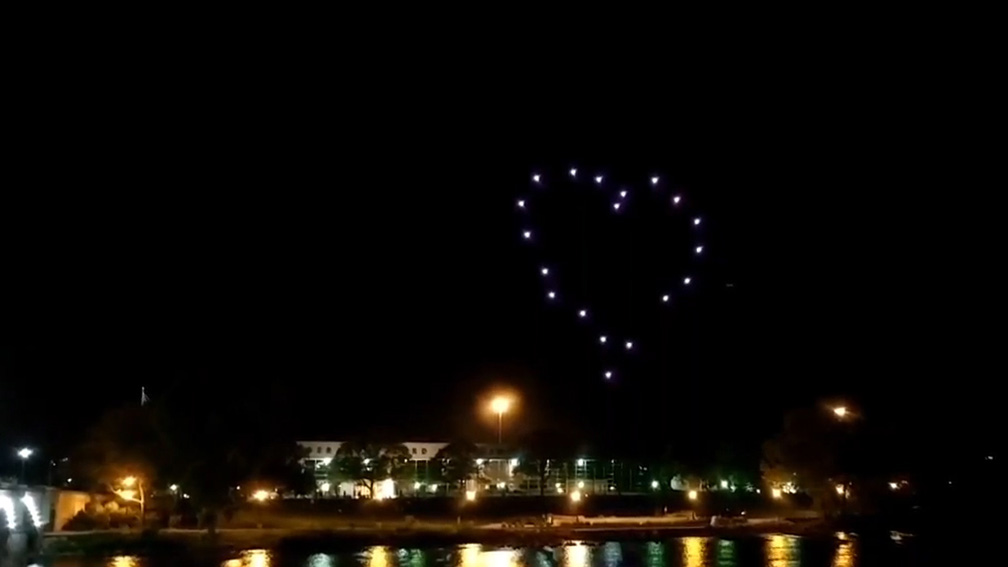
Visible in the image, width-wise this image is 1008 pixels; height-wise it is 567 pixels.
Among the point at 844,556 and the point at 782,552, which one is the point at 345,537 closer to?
the point at 782,552

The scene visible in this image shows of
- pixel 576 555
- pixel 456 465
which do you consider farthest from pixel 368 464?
pixel 576 555

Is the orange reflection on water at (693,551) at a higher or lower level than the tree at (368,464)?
lower

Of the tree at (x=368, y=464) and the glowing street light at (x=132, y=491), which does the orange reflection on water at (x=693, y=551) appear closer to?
the tree at (x=368, y=464)

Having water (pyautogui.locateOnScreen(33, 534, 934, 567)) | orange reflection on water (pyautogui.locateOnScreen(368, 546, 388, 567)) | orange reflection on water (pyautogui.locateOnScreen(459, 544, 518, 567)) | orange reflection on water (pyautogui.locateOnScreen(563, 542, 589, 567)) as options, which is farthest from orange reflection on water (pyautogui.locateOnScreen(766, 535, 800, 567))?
orange reflection on water (pyautogui.locateOnScreen(368, 546, 388, 567))

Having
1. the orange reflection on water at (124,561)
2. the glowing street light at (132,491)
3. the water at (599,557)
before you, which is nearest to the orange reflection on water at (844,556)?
the water at (599,557)

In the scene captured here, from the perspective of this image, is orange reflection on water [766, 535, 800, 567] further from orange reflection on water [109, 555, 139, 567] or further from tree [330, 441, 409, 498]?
tree [330, 441, 409, 498]
